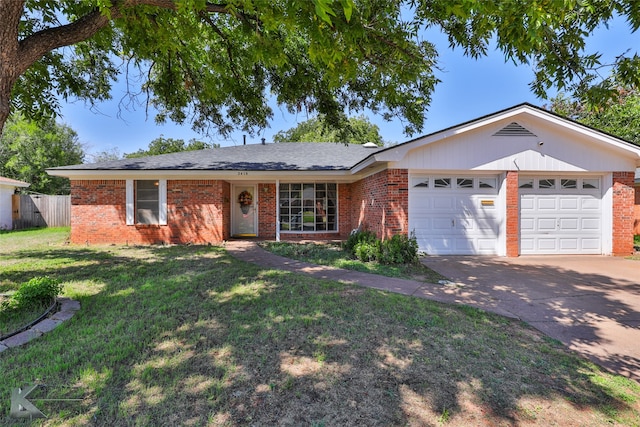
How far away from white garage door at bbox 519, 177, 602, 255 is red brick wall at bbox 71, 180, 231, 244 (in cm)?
992

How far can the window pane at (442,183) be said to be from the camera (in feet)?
28.6

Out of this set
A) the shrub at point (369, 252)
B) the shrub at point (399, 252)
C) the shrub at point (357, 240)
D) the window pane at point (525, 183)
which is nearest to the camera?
the shrub at point (399, 252)

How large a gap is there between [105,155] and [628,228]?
47389 millimetres

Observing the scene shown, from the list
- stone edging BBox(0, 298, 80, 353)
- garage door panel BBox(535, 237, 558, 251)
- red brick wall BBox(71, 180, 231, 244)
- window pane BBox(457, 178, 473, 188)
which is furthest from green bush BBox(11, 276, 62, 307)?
garage door panel BBox(535, 237, 558, 251)

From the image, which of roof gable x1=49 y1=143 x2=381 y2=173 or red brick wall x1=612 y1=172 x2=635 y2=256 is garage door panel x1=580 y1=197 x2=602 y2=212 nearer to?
red brick wall x1=612 y1=172 x2=635 y2=256

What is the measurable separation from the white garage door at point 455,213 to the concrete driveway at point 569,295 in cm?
51

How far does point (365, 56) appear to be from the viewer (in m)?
4.56

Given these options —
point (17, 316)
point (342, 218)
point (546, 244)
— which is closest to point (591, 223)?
point (546, 244)

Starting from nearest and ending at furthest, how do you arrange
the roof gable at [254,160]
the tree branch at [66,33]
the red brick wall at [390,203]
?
the tree branch at [66,33] < the red brick wall at [390,203] < the roof gable at [254,160]

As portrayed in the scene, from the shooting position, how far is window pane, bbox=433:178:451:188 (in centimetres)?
871

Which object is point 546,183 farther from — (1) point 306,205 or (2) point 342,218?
(1) point 306,205

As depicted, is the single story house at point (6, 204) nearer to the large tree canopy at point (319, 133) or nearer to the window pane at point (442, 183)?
the large tree canopy at point (319, 133)

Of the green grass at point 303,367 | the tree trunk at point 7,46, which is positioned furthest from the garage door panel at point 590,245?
the tree trunk at point 7,46

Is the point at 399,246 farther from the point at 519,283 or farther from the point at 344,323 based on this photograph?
the point at 344,323
